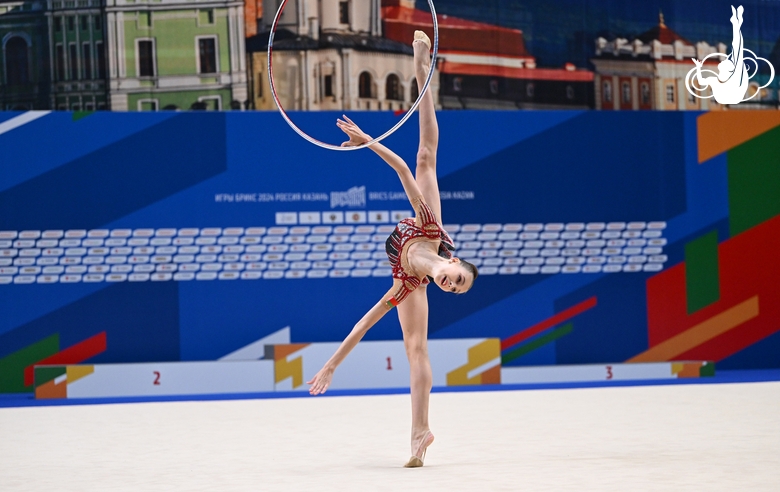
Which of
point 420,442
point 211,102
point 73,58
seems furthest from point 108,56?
point 420,442

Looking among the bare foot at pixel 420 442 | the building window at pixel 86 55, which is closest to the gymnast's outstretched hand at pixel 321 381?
the bare foot at pixel 420 442

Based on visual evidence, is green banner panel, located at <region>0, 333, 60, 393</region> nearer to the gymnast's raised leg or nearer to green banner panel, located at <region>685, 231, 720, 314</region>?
the gymnast's raised leg

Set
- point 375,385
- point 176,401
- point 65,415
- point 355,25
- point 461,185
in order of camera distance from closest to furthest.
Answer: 1. point 355,25
2. point 65,415
3. point 176,401
4. point 375,385
5. point 461,185

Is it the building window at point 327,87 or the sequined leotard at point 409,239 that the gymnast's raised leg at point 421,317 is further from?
the building window at point 327,87

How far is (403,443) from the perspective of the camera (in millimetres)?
5523

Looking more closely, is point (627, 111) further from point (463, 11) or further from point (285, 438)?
point (285, 438)

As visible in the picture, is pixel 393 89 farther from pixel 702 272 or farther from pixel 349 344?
pixel 702 272

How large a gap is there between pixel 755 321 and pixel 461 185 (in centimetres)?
356

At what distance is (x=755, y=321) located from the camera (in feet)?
33.4

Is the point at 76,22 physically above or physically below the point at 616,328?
above

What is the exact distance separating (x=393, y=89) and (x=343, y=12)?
1429mm

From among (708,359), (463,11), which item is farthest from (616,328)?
(463,11)

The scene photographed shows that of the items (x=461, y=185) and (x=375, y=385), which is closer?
(x=375, y=385)

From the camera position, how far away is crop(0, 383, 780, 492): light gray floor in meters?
4.18
